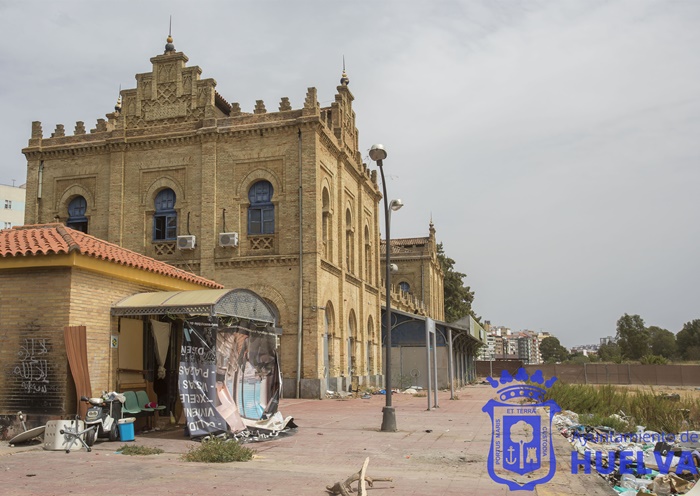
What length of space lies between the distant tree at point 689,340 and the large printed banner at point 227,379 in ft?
291

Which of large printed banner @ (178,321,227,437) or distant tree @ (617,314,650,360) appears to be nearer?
large printed banner @ (178,321,227,437)

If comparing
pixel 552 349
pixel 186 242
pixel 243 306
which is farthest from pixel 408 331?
pixel 552 349

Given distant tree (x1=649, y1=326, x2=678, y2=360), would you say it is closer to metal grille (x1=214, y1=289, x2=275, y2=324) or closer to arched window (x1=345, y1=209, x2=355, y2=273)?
arched window (x1=345, y1=209, x2=355, y2=273)

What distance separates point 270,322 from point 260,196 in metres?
13.8

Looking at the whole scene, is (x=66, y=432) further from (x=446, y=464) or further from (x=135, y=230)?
(x=135, y=230)

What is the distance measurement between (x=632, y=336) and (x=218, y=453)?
295 ft

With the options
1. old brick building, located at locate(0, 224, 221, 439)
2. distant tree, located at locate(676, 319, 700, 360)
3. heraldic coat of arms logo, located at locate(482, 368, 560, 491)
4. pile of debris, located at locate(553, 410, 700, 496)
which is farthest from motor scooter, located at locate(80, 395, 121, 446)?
Result: distant tree, located at locate(676, 319, 700, 360)

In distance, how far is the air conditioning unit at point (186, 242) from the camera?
95.9 ft

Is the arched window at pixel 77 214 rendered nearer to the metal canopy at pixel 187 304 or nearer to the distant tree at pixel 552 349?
the metal canopy at pixel 187 304

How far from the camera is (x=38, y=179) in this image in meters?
32.4

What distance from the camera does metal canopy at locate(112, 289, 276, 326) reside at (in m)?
13.9

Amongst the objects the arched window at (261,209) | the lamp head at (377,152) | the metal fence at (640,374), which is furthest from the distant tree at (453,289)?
the lamp head at (377,152)

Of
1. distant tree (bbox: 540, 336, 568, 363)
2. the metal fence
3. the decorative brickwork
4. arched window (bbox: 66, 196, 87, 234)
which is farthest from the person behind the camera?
distant tree (bbox: 540, 336, 568, 363)

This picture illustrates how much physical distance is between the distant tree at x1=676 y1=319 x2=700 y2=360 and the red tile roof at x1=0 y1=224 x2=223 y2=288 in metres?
91.0
